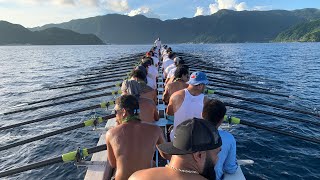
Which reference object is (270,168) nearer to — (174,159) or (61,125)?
(174,159)

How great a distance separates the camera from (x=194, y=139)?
355 cm

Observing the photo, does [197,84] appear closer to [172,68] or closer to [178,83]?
[178,83]

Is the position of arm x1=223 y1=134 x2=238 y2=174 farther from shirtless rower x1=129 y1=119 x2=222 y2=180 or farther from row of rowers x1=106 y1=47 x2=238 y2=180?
shirtless rower x1=129 y1=119 x2=222 y2=180

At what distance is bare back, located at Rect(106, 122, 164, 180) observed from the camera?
6270 mm

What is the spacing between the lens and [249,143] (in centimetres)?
1489

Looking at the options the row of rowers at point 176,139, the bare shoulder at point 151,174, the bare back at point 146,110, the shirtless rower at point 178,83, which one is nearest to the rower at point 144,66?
the shirtless rower at point 178,83

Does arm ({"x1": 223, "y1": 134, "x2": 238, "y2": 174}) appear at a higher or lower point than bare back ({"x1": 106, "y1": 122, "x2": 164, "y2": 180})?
lower

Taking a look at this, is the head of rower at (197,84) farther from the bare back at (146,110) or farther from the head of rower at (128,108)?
the head of rower at (128,108)

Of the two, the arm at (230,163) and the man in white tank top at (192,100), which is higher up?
the man in white tank top at (192,100)

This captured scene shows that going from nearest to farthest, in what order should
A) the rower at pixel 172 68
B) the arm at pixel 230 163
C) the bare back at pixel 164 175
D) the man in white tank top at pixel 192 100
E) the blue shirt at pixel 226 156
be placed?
the bare back at pixel 164 175 → the blue shirt at pixel 226 156 → the arm at pixel 230 163 → the man in white tank top at pixel 192 100 → the rower at pixel 172 68

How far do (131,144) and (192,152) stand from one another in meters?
2.98

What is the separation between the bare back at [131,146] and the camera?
627cm

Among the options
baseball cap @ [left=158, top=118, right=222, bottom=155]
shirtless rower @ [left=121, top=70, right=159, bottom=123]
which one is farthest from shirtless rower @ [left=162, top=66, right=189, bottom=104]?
baseball cap @ [left=158, top=118, right=222, bottom=155]

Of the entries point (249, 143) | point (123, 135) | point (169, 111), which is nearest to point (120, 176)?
point (123, 135)
